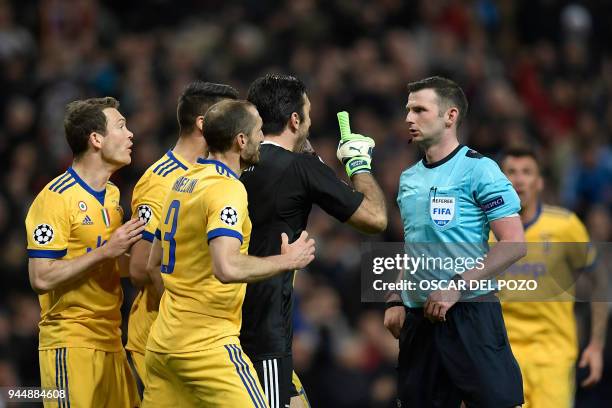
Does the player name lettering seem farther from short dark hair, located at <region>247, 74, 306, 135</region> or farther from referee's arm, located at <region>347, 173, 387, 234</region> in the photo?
referee's arm, located at <region>347, 173, 387, 234</region>

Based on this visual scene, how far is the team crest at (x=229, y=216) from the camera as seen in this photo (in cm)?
611

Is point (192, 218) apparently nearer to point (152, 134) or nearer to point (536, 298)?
point (536, 298)

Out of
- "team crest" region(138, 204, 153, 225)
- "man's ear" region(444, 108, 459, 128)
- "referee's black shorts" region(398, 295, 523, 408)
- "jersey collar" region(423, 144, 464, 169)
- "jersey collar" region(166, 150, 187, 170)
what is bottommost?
"referee's black shorts" region(398, 295, 523, 408)

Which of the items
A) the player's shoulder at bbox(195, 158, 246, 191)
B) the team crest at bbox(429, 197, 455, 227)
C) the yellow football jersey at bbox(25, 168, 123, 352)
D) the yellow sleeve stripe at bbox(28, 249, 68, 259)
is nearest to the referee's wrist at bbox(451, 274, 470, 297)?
the team crest at bbox(429, 197, 455, 227)

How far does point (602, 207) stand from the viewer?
13047 mm

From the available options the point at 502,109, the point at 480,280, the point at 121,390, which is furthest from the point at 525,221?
the point at 502,109

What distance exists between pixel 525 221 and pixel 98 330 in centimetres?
343

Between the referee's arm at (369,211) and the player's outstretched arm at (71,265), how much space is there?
1.38 meters

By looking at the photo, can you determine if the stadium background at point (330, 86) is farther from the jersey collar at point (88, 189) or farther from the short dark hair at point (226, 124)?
the short dark hair at point (226, 124)

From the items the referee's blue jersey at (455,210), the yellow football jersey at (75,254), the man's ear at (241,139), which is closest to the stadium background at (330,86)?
the yellow football jersey at (75,254)

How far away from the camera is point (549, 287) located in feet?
28.2

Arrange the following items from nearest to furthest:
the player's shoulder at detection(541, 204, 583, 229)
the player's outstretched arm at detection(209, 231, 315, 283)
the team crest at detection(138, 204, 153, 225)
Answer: the player's outstretched arm at detection(209, 231, 315, 283)
the team crest at detection(138, 204, 153, 225)
the player's shoulder at detection(541, 204, 583, 229)

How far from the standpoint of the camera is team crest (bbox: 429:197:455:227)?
22.8 feet

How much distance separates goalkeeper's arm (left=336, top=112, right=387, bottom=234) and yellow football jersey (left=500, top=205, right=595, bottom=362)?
1981mm
